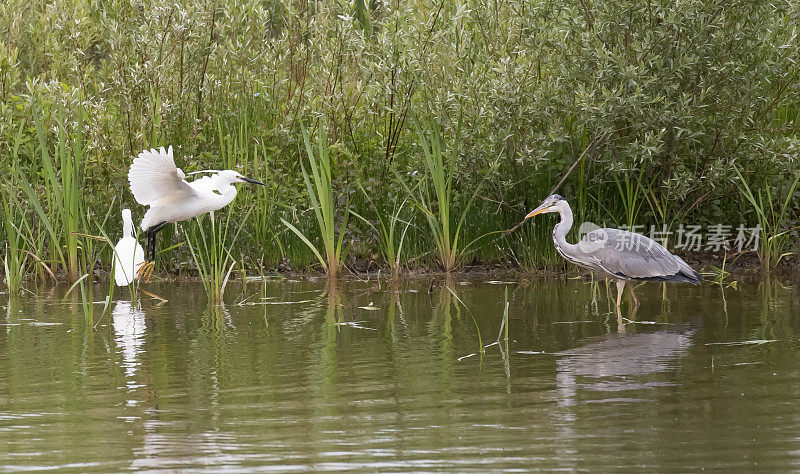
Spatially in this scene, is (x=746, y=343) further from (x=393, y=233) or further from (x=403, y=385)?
(x=393, y=233)

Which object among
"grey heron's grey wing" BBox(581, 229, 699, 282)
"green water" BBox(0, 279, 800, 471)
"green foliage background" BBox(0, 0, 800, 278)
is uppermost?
"green foliage background" BBox(0, 0, 800, 278)

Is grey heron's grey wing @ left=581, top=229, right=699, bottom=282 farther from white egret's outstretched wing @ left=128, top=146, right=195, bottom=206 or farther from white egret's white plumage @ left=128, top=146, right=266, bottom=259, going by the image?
white egret's outstretched wing @ left=128, top=146, right=195, bottom=206

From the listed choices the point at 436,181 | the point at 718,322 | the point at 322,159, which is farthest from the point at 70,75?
the point at 718,322

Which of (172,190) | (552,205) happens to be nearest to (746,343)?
(552,205)

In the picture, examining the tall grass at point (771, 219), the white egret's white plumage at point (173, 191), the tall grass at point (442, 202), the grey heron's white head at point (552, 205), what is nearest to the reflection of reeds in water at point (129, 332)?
the white egret's white plumage at point (173, 191)

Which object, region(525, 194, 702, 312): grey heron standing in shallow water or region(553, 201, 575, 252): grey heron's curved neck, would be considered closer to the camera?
region(525, 194, 702, 312): grey heron standing in shallow water

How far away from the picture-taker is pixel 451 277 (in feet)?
32.0

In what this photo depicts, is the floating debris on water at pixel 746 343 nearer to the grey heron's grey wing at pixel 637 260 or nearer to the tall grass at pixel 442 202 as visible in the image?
the grey heron's grey wing at pixel 637 260

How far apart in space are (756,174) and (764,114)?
1.86 feet

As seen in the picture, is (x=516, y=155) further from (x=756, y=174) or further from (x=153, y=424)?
(x=153, y=424)

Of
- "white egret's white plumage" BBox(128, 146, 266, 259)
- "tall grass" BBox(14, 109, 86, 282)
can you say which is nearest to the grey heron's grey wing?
"white egret's white plumage" BBox(128, 146, 266, 259)

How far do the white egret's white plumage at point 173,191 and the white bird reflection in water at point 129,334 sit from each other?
3.85 feet

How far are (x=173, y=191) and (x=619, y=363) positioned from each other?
16.4 ft

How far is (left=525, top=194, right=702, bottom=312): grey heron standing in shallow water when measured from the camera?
26.9 feet
